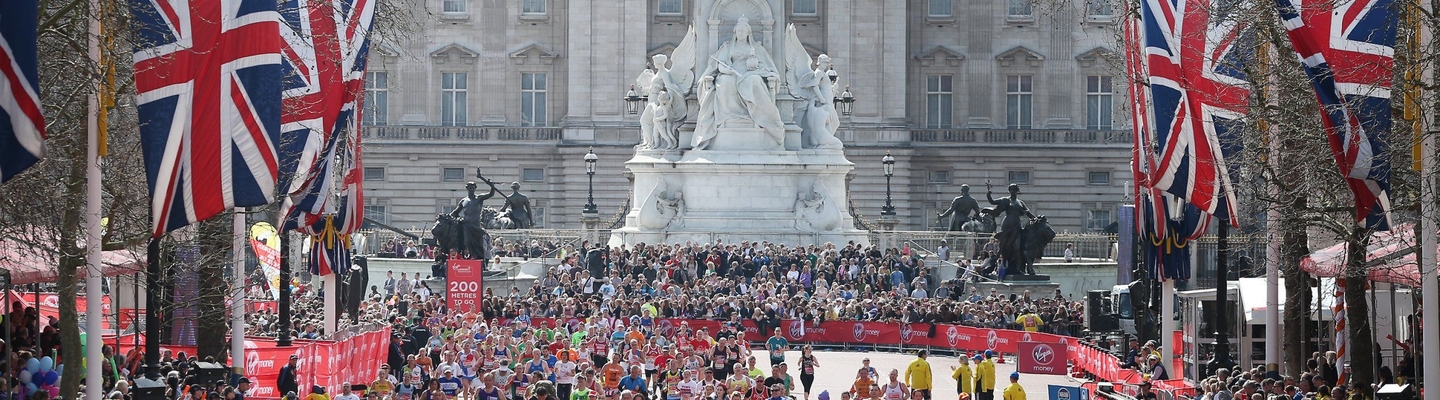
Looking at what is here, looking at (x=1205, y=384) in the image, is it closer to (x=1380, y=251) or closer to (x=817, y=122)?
(x=1380, y=251)

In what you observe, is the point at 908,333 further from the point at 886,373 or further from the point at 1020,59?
the point at 1020,59

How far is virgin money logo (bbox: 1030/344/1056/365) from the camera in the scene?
116 ft

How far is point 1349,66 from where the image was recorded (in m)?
17.0

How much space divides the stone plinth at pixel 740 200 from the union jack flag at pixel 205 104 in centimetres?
3807

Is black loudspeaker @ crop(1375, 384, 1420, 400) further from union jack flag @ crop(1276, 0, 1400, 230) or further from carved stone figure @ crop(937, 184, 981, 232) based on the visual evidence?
carved stone figure @ crop(937, 184, 981, 232)

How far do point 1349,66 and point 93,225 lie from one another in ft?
31.9

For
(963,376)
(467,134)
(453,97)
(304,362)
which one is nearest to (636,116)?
(467,134)

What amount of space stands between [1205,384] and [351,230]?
1117 cm

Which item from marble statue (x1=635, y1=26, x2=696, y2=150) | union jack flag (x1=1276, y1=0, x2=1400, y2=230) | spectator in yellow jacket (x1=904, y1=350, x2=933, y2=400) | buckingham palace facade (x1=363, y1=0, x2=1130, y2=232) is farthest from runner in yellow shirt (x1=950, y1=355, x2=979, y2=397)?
buckingham palace facade (x1=363, y1=0, x2=1130, y2=232)

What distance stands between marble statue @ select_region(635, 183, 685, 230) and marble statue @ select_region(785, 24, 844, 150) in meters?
3.99

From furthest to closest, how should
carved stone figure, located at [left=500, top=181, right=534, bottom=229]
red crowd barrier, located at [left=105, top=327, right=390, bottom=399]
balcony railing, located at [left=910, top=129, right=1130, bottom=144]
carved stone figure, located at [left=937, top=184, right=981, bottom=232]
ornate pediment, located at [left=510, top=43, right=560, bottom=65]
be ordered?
ornate pediment, located at [left=510, top=43, right=560, bottom=65] → balcony railing, located at [left=910, top=129, right=1130, bottom=144] → carved stone figure, located at [left=500, top=181, right=534, bottom=229] → carved stone figure, located at [left=937, top=184, right=981, bottom=232] → red crowd barrier, located at [left=105, top=327, right=390, bottom=399]

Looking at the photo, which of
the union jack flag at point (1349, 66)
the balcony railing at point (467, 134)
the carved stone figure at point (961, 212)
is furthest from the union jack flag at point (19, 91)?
the balcony railing at point (467, 134)

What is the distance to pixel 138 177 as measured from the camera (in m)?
20.1

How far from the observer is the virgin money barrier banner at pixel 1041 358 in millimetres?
35469
